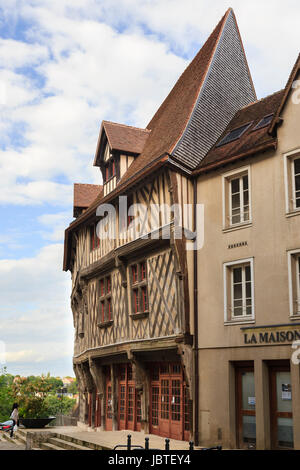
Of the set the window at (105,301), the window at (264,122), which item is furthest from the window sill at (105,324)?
the window at (264,122)

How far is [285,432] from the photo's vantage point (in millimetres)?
11938

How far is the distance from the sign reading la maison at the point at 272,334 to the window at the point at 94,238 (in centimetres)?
820

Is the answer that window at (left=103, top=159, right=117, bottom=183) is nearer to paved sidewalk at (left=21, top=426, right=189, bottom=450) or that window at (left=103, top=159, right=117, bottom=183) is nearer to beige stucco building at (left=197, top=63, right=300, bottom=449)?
beige stucco building at (left=197, top=63, right=300, bottom=449)

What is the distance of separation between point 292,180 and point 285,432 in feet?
17.3

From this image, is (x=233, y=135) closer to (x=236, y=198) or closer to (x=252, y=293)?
(x=236, y=198)

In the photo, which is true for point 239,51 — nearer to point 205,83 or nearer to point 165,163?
point 205,83

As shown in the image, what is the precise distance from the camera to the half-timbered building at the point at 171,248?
13938mm

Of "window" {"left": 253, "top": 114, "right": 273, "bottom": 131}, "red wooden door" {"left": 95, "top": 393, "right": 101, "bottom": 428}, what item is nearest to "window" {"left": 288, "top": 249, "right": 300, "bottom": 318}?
"window" {"left": 253, "top": 114, "right": 273, "bottom": 131}

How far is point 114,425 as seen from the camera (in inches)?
744

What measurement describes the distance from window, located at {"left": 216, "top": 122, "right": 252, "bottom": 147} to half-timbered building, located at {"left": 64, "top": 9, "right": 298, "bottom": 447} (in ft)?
0.21

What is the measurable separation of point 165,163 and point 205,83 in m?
3.43

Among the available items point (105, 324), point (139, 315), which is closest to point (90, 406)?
point (105, 324)

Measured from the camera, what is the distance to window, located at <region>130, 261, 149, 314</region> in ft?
53.5

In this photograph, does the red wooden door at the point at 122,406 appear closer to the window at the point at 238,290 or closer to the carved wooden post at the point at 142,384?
the carved wooden post at the point at 142,384
